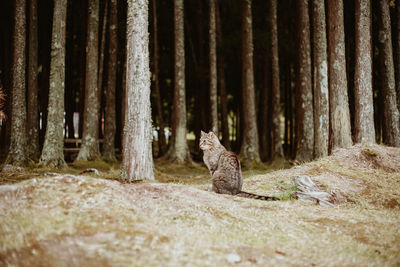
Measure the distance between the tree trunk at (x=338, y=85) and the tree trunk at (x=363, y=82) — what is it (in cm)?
54

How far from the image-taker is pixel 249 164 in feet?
51.8

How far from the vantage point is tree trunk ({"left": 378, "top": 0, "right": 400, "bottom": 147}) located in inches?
576

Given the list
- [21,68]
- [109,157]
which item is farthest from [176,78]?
[21,68]

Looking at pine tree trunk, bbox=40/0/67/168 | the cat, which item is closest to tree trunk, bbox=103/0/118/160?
pine tree trunk, bbox=40/0/67/168

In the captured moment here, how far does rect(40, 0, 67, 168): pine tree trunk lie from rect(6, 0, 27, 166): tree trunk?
3.60ft

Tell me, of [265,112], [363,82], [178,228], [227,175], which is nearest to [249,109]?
[363,82]

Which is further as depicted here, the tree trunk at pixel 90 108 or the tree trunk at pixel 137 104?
the tree trunk at pixel 90 108

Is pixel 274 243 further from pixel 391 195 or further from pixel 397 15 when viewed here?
pixel 397 15

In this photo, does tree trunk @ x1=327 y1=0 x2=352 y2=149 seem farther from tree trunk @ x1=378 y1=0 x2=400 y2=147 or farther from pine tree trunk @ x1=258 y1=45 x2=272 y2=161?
pine tree trunk @ x1=258 y1=45 x2=272 y2=161

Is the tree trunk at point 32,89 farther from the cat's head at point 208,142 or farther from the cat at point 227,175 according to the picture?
the cat at point 227,175

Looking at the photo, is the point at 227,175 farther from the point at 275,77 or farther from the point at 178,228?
the point at 275,77

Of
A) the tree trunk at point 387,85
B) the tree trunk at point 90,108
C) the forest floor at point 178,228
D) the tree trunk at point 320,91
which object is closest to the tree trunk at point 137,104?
the forest floor at point 178,228

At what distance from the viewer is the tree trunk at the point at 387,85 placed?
1464 cm

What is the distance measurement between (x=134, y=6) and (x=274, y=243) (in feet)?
23.6
